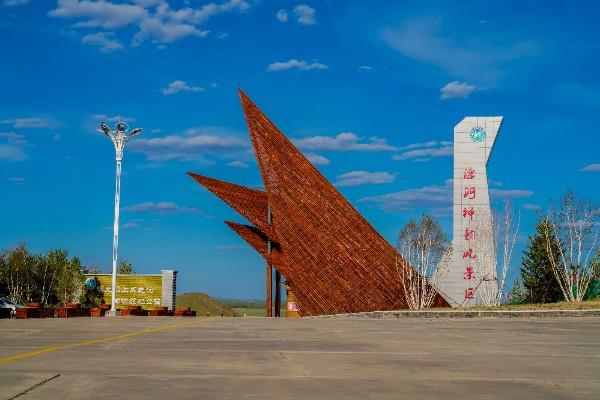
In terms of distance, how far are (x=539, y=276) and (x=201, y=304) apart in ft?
164

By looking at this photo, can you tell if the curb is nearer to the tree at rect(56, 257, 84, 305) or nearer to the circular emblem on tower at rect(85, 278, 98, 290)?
the circular emblem on tower at rect(85, 278, 98, 290)

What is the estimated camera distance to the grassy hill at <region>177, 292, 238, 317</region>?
92.1 m

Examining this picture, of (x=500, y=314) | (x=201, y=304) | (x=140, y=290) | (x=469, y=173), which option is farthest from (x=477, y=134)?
(x=201, y=304)

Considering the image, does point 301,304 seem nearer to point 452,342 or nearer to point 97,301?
point 97,301

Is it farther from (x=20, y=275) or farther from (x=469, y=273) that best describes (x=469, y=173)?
(x=20, y=275)

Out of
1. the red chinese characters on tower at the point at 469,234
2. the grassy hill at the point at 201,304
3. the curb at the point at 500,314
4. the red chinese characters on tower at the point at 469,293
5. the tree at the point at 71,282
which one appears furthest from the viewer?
the grassy hill at the point at 201,304

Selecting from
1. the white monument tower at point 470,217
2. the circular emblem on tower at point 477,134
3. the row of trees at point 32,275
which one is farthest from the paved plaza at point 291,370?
the row of trees at point 32,275

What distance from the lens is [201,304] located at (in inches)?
3703

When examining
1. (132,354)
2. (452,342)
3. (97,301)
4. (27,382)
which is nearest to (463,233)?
(97,301)

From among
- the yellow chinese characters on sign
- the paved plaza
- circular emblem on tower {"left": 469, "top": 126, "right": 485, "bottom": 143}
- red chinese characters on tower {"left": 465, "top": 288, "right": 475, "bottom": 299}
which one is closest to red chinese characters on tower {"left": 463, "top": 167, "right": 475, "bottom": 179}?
circular emblem on tower {"left": 469, "top": 126, "right": 485, "bottom": 143}

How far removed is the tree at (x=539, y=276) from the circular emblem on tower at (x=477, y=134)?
11.5 metres

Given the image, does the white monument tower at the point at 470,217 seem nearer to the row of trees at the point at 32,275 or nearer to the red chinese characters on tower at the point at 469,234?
the red chinese characters on tower at the point at 469,234

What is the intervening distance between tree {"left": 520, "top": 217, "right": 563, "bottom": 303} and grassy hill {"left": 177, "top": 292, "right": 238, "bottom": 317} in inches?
1765

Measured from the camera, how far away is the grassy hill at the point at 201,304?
3625 inches
